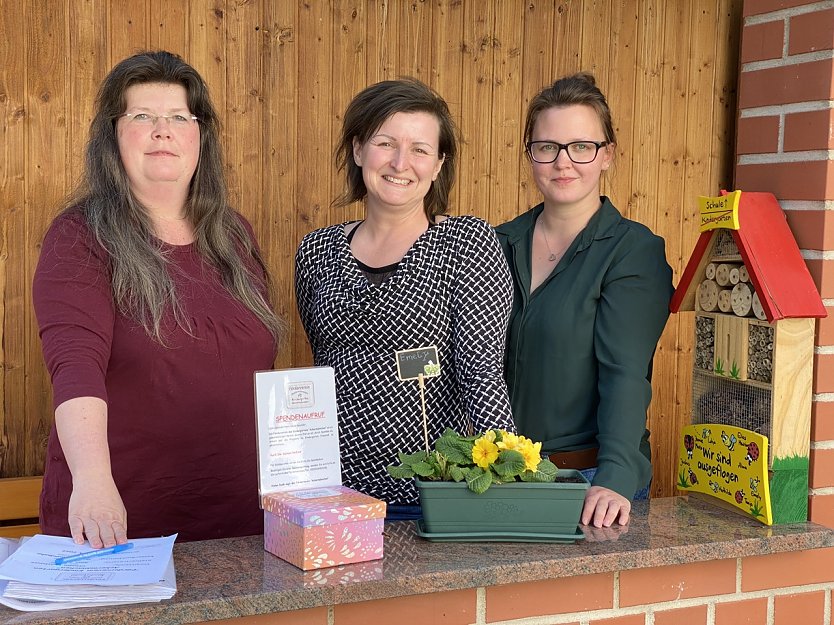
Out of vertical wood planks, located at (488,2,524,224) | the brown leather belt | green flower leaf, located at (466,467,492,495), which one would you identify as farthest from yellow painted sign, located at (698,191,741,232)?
vertical wood planks, located at (488,2,524,224)

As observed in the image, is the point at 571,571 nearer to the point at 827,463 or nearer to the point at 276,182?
the point at 827,463

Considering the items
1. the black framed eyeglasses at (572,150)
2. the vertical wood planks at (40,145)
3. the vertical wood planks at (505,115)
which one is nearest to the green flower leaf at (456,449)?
the black framed eyeglasses at (572,150)

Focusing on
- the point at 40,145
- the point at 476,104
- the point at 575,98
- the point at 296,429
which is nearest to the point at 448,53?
the point at 476,104

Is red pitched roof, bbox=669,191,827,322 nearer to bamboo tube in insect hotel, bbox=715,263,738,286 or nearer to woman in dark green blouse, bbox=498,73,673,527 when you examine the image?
bamboo tube in insect hotel, bbox=715,263,738,286

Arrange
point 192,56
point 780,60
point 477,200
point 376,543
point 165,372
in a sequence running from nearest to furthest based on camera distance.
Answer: point 376,543, point 165,372, point 780,60, point 192,56, point 477,200

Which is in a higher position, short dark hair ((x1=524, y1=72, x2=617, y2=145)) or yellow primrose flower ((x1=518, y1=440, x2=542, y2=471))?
short dark hair ((x1=524, y1=72, x2=617, y2=145))

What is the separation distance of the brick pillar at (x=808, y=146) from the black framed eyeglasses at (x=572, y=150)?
0.38 metres

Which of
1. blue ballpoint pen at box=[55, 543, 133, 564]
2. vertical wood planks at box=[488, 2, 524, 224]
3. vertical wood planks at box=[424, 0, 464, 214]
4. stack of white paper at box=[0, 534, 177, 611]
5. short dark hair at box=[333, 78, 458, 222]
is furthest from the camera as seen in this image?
vertical wood planks at box=[488, 2, 524, 224]

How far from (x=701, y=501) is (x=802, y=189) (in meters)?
0.72

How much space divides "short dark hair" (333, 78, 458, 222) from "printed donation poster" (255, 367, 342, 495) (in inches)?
26.3

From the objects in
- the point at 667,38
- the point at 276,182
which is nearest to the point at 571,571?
the point at 276,182

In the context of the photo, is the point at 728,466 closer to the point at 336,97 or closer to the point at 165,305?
the point at 165,305

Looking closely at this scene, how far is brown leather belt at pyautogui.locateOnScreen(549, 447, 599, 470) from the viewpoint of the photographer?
2352mm

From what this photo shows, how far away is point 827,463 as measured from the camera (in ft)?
7.14
